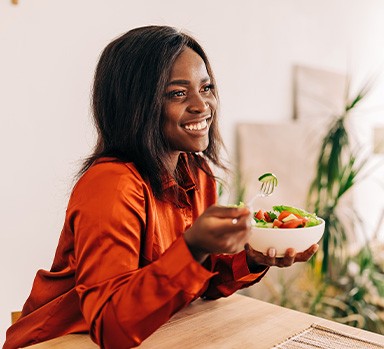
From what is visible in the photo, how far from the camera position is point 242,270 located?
1.35 m

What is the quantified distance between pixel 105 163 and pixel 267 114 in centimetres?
226

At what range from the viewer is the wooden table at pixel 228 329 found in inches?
43.7

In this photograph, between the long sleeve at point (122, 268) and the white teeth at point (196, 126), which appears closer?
the long sleeve at point (122, 268)

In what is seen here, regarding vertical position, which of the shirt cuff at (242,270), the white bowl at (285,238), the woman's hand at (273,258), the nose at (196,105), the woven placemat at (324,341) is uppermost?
the nose at (196,105)

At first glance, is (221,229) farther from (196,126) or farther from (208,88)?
(208,88)

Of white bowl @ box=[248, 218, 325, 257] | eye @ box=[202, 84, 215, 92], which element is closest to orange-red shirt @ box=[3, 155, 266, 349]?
white bowl @ box=[248, 218, 325, 257]

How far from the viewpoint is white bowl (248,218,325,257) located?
3.55ft

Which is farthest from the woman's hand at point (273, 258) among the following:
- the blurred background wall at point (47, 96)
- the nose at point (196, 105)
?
the blurred background wall at point (47, 96)

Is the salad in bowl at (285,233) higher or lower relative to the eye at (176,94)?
lower

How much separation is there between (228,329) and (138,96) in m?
0.58

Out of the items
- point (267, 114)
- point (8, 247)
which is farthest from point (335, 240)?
point (8, 247)

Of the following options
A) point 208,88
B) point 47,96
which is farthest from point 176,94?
point 47,96

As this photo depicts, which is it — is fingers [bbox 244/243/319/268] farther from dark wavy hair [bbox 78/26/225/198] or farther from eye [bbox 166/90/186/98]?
eye [bbox 166/90/186/98]

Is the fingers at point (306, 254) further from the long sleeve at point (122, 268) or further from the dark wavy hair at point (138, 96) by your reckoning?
the dark wavy hair at point (138, 96)
